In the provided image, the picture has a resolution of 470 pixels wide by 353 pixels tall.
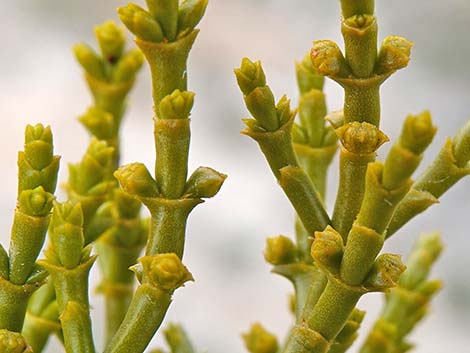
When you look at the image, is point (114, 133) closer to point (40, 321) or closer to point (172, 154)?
point (40, 321)

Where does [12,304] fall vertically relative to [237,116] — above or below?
above

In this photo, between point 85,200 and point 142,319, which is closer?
point 142,319

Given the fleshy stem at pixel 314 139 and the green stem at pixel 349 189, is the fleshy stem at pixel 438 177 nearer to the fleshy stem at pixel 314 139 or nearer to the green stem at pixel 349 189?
the green stem at pixel 349 189

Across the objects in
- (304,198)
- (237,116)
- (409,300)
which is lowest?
(237,116)

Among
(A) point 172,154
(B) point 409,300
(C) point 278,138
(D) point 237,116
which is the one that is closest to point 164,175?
(A) point 172,154

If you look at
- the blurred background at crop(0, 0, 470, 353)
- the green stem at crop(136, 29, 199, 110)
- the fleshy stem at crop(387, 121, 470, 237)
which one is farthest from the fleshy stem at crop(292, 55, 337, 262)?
the blurred background at crop(0, 0, 470, 353)

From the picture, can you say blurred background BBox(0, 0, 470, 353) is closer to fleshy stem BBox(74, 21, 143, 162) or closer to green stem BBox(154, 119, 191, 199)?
fleshy stem BBox(74, 21, 143, 162)

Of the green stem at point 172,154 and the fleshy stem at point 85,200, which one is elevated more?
the green stem at point 172,154

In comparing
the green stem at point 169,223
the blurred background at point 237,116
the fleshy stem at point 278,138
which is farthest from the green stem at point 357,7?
the blurred background at point 237,116
